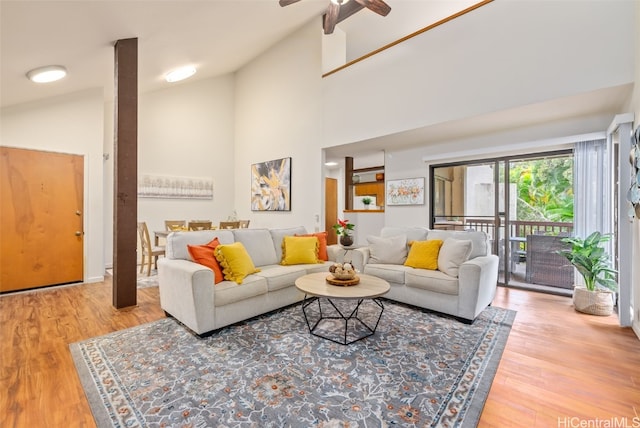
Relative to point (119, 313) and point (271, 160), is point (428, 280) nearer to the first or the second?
point (119, 313)

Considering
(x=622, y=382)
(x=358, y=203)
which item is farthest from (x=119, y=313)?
(x=358, y=203)

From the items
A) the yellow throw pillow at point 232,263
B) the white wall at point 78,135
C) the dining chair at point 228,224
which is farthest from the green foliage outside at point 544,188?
the white wall at point 78,135

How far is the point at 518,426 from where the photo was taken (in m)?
1.62

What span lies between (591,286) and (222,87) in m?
7.71

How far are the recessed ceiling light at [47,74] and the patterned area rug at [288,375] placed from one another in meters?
3.05

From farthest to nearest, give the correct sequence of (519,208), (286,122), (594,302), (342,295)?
1. (286,122)
2. (519,208)
3. (594,302)
4. (342,295)

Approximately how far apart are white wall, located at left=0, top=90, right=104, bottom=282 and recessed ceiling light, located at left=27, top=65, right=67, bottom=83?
868mm

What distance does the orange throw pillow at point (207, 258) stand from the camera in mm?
2885

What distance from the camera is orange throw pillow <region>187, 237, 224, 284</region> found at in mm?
2885

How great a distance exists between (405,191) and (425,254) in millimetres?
2136

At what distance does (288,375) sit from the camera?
206 cm

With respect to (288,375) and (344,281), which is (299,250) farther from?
(288,375)

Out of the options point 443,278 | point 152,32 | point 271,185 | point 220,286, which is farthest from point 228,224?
point 443,278

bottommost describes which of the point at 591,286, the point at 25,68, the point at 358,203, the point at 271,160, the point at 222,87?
the point at 591,286
